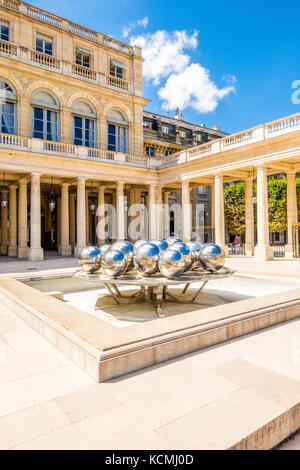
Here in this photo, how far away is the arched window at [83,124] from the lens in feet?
89.1

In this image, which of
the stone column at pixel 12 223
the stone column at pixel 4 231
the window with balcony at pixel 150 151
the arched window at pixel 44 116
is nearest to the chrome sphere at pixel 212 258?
the arched window at pixel 44 116

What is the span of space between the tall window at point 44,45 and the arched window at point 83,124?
492 centimetres

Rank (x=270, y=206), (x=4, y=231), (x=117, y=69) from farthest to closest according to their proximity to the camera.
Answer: (x=270, y=206) < (x=117, y=69) < (x=4, y=231)

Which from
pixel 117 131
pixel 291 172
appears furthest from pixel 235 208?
pixel 117 131

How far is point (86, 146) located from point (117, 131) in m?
4.13

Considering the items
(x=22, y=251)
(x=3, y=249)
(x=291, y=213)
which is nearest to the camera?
(x=291, y=213)

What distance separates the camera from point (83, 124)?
27578mm

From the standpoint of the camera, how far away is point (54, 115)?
85.4 ft

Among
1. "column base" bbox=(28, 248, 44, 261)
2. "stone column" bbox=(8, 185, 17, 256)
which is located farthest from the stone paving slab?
"stone column" bbox=(8, 185, 17, 256)

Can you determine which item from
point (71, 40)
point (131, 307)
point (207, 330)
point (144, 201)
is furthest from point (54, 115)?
point (207, 330)

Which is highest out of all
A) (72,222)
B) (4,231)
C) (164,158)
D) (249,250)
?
(164,158)

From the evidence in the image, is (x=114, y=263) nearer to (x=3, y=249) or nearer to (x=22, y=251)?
(x=22, y=251)

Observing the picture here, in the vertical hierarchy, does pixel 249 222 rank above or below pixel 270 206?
below

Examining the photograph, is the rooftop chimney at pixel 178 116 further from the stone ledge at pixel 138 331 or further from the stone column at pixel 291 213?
the stone ledge at pixel 138 331
